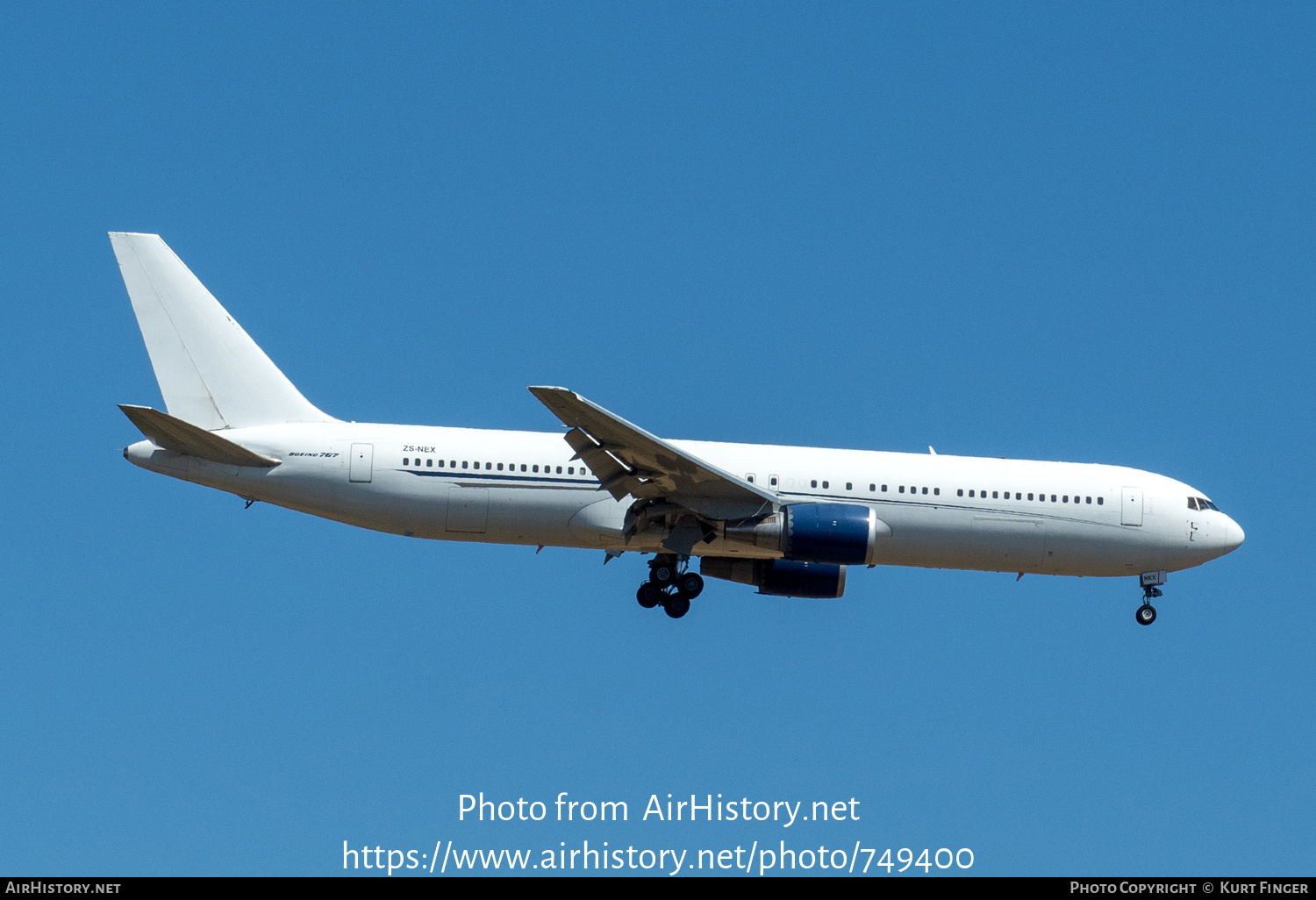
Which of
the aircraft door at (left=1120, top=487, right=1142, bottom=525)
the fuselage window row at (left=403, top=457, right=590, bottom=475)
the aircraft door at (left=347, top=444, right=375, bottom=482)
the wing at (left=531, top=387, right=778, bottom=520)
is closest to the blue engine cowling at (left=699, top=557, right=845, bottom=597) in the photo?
the wing at (left=531, top=387, right=778, bottom=520)

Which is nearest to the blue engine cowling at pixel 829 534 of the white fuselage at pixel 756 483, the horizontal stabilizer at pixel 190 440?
the white fuselage at pixel 756 483

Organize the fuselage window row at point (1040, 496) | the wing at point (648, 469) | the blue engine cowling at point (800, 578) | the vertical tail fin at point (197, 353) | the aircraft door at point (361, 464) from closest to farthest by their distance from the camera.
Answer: the wing at point (648, 469) < the aircraft door at point (361, 464) < the fuselage window row at point (1040, 496) < the vertical tail fin at point (197, 353) < the blue engine cowling at point (800, 578)

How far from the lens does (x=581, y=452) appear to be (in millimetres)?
29797

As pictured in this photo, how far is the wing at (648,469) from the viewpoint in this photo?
28562 mm

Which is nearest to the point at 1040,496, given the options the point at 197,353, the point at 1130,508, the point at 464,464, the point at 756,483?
the point at 1130,508

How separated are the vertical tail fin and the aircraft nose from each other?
19.3 m

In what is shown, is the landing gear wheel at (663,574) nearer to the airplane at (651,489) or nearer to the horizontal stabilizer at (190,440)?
the airplane at (651,489)

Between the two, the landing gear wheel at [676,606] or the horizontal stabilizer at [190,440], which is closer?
the horizontal stabilizer at [190,440]

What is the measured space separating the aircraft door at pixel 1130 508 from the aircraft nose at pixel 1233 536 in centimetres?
222

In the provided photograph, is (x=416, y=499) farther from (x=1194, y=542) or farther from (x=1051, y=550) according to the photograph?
(x=1194, y=542)

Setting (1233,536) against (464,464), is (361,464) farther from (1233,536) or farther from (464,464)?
(1233,536)

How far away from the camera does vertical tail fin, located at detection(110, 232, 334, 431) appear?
105ft
